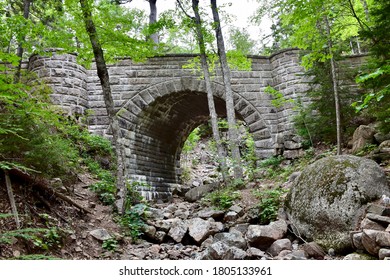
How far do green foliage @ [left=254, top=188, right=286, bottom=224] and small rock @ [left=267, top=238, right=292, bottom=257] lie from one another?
44.9 inches

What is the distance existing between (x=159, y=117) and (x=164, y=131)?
4.08 feet

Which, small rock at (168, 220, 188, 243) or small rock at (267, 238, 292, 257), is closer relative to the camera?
small rock at (267, 238, 292, 257)

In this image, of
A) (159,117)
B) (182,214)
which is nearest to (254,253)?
(182,214)

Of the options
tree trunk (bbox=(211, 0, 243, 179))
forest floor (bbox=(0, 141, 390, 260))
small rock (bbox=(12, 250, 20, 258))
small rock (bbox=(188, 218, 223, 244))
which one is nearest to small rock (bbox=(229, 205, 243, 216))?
small rock (bbox=(188, 218, 223, 244))

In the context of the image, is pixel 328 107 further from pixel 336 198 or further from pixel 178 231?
pixel 178 231

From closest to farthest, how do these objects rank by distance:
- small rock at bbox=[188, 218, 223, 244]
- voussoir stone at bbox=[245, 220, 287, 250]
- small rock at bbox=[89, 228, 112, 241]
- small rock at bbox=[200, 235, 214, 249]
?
1. voussoir stone at bbox=[245, 220, 287, 250]
2. small rock at bbox=[89, 228, 112, 241]
3. small rock at bbox=[200, 235, 214, 249]
4. small rock at bbox=[188, 218, 223, 244]

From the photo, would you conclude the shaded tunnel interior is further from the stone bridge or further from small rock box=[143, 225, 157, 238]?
small rock box=[143, 225, 157, 238]

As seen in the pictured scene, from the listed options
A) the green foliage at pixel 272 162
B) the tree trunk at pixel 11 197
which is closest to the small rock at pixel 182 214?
the green foliage at pixel 272 162

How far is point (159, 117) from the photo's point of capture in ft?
39.4

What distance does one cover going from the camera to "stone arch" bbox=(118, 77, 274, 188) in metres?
10.8

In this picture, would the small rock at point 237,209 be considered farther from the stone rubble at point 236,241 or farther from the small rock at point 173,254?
the small rock at point 173,254

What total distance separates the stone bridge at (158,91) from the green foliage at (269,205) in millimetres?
4047
